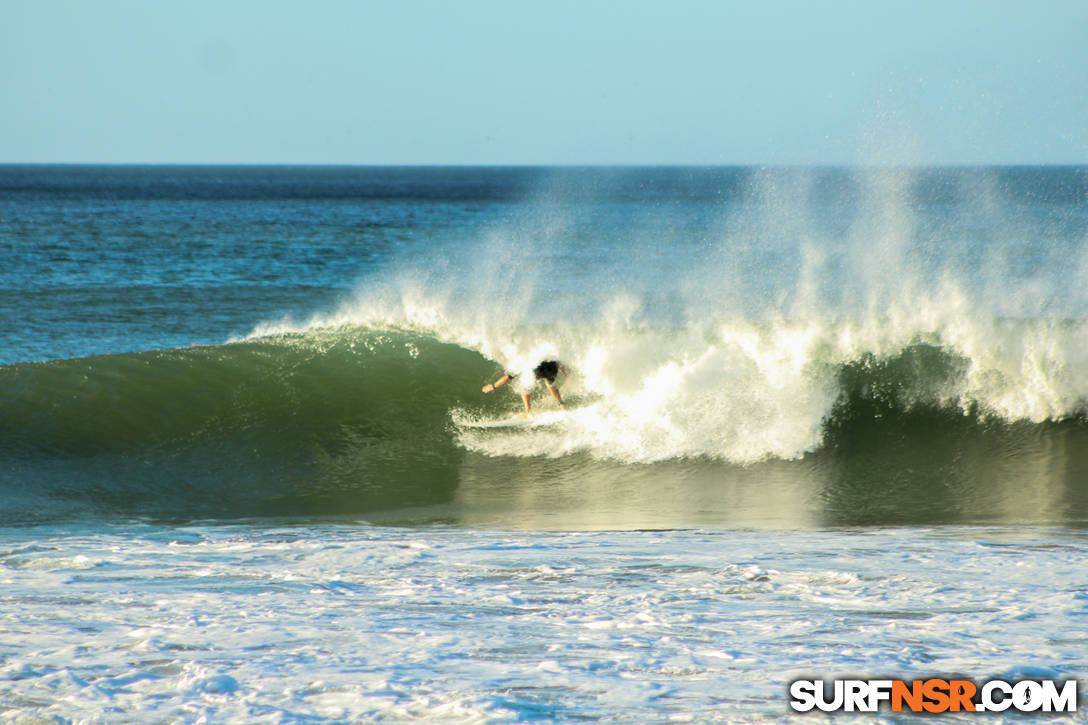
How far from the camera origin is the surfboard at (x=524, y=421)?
10.1 m

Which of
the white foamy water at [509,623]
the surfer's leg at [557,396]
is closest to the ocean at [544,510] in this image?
the white foamy water at [509,623]

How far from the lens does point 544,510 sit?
772 cm

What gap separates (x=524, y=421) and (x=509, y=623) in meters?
5.61

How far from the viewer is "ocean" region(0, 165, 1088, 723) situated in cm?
405

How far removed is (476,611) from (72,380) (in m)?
7.98

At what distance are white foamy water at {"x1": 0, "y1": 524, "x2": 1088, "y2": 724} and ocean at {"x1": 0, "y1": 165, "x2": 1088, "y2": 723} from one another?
0.02 metres

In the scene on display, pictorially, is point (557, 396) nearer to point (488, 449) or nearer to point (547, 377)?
point (547, 377)

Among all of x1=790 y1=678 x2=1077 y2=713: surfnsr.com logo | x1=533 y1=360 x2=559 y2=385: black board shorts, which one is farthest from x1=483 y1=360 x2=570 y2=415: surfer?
x1=790 y1=678 x2=1077 y2=713: surfnsr.com logo

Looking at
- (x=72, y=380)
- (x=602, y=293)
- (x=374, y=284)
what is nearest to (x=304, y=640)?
(x=72, y=380)

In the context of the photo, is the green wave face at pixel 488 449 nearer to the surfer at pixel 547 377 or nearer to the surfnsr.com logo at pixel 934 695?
the surfer at pixel 547 377

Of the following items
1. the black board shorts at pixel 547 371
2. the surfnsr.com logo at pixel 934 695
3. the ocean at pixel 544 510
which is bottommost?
the surfnsr.com logo at pixel 934 695

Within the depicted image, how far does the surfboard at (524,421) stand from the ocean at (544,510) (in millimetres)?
98

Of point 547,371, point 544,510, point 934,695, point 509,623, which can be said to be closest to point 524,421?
point 547,371

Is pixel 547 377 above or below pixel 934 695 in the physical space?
above
